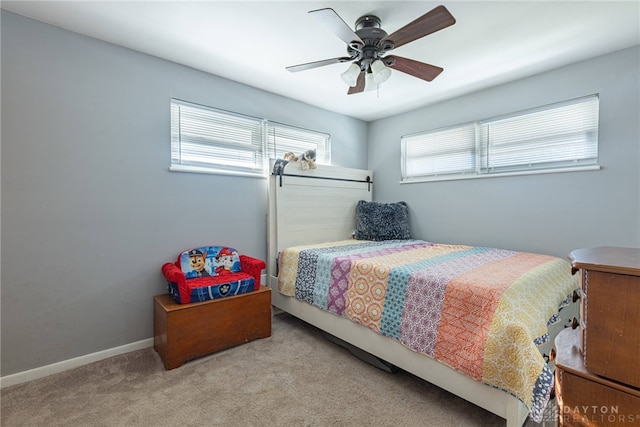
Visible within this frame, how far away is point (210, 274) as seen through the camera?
252 cm

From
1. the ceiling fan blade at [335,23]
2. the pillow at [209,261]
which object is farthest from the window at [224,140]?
the ceiling fan blade at [335,23]

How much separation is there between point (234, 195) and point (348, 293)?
1479 mm

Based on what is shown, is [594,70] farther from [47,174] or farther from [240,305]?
[47,174]

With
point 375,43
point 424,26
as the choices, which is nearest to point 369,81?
point 375,43

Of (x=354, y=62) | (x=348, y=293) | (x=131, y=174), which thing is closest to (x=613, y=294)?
(x=348, y=293)

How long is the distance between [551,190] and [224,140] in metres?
3.08

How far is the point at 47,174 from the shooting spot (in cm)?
194

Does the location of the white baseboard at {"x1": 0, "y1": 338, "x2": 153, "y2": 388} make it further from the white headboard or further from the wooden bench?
the white headboard

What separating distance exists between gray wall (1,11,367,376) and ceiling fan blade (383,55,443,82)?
1.70 metres

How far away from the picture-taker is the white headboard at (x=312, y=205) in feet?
9.84

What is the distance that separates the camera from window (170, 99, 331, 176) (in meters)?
2.55

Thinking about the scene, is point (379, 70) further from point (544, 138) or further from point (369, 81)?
point (544, 138)

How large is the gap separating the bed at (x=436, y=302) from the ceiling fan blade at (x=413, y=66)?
1.35 m

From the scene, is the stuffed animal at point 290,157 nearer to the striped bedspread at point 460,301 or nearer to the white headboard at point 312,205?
the white headboard at point 312,205
